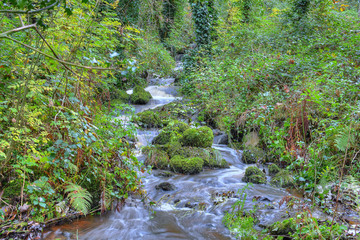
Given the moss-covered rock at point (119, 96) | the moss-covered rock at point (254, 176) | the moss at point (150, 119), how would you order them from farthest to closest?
the moss-covered rock at point (119, 96) < the moss at point (150, 119) < the moss-covered rock at point (254, 176)

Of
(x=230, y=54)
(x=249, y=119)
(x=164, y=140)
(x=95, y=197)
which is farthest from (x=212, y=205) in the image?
(x=230, y=54)

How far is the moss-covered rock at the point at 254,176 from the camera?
6.06 metres

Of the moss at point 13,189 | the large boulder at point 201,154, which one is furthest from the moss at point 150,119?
the moss at point 13,189

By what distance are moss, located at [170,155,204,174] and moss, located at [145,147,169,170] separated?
17cm

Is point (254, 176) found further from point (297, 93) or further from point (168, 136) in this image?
point (168, 136)

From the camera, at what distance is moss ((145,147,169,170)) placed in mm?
6921

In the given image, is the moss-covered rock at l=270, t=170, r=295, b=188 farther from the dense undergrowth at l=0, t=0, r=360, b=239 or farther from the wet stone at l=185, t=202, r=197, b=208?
the wet stone at l=185, t=202, r=197, b=208

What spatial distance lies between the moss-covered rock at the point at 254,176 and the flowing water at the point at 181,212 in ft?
0.44

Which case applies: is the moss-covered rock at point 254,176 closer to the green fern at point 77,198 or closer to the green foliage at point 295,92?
the green foliage at point 295,92

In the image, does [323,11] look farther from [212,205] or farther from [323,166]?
[212,205]

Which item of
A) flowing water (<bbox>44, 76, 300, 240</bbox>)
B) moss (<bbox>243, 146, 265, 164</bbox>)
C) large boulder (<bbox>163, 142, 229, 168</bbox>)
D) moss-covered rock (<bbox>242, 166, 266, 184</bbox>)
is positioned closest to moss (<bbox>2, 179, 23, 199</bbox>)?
flowing water (<bbox>44, 76, 300, 240</bbox>)

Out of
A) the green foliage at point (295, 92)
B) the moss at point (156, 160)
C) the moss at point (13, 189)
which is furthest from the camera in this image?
the moss at point (156, 160)

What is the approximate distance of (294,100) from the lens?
274 inches

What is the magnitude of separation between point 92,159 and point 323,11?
12841mm
